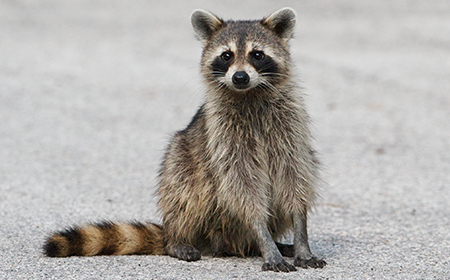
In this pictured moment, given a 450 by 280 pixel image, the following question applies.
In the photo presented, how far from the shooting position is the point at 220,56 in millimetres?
4270

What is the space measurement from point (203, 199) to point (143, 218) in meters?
1.30

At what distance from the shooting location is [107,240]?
4285 millimetres

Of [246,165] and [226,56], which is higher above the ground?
[226,56]

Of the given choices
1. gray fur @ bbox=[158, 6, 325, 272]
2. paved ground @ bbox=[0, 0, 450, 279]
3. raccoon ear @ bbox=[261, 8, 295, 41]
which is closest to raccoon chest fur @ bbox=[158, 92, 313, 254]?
gray fur @ bbox=[158, 6, 325, 272]

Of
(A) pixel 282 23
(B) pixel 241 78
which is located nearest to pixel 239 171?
(B) pixel 241 78

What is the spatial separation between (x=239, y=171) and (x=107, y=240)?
3.39ft

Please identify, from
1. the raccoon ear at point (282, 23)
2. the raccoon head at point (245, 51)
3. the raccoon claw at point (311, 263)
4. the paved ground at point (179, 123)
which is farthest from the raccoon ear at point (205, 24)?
the raccoon claw at point (311, 263)

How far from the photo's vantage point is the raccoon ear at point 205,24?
14.7 ft

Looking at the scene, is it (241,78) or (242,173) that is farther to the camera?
(242,173)

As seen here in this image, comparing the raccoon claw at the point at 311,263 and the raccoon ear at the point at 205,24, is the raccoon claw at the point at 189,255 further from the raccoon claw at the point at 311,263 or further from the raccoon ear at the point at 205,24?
the raccoon ear at the point at 205,24

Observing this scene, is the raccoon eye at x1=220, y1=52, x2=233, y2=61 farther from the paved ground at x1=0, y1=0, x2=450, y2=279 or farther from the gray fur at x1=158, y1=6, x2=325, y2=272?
the paved ground at x1=0, y1=0, x2=450, y2=279

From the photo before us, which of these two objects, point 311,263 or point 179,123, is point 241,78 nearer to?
point 311,263

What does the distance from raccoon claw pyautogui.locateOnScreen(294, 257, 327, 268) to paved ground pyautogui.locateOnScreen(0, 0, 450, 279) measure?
9 centimetres

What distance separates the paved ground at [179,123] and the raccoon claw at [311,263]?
0.09 m
